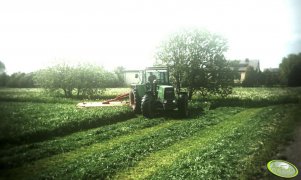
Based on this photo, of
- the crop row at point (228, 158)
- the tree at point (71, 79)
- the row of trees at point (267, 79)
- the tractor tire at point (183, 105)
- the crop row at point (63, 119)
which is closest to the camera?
the crop row at point (228, 158)

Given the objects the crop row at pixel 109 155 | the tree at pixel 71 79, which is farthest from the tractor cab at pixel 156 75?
the tree at pixel 71 79

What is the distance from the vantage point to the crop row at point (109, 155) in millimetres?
6422

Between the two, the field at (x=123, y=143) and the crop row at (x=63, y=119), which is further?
the crop row at (x=63, y=119)

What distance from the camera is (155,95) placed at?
48.4 ft

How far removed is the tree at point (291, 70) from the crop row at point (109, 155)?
15.2 feet

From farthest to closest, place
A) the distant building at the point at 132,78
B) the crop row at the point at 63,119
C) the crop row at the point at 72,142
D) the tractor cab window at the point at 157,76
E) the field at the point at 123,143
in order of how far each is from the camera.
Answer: the distant building at the point at 132,78 < the tractor cab window at the point at 157,76 < the crop row at the point at 63,119 < the crop row at the point at 72,142 < the field at the point at 123,143

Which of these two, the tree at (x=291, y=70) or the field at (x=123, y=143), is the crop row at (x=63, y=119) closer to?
the field at (x=123, y=143)

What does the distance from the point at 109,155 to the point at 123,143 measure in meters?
1.49

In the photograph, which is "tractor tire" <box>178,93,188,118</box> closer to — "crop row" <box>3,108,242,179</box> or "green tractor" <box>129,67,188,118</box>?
"green tractor" <box>129,67,188,118</box>

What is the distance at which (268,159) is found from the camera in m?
7.67

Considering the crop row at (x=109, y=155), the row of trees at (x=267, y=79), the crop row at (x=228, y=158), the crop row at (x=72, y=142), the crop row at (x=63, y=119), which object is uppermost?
the row of trees at (x=267, y=79)

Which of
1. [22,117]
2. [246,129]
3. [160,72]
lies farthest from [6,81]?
[160,72]

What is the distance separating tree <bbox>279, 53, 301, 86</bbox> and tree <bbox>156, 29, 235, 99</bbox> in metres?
12.9

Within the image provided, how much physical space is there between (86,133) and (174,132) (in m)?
4.02
